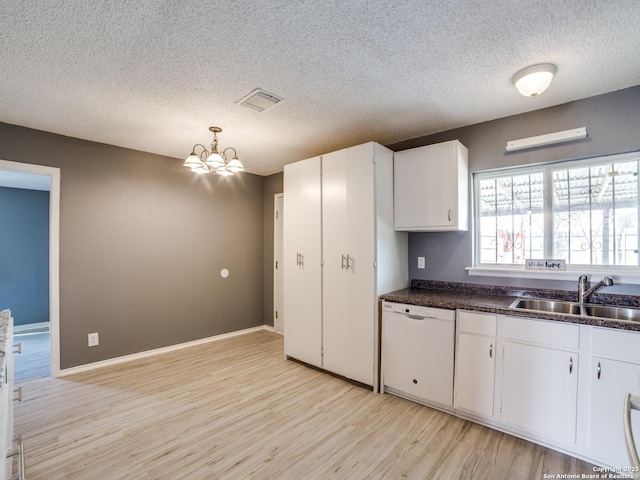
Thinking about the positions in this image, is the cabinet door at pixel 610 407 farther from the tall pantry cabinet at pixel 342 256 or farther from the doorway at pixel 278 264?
the doorway at pixel 278 264

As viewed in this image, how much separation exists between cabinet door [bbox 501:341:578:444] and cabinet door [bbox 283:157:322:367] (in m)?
1.69

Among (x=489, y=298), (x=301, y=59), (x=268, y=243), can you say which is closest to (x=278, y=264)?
(x=268, y=243)

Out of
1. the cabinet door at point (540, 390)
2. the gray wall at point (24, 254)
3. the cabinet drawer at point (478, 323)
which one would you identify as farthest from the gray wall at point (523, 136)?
the gray wall at point (24, 254)

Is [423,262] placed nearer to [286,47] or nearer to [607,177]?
[607,177]

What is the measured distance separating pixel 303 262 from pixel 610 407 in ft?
8.38

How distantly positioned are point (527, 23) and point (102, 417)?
381cm

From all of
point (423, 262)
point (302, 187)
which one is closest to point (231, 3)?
point (302, 187)

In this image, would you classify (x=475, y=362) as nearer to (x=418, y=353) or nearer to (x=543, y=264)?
(x=418, y=353)

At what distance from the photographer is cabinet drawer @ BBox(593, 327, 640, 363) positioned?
173cm

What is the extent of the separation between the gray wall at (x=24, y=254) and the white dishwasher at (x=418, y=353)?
224 inches

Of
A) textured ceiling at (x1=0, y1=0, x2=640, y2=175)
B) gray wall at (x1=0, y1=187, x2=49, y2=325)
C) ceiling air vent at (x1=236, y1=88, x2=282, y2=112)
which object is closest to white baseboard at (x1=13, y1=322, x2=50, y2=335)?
gray wall at (x1=0, y1=187, x2=49, y2=325)

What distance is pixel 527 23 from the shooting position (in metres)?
1.60

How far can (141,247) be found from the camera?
362cm

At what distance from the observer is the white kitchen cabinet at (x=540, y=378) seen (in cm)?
192
